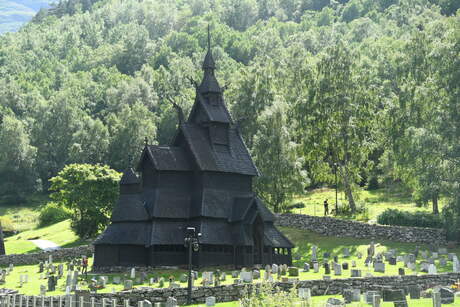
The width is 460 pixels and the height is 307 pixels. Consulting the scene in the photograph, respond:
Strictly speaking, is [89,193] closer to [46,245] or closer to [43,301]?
[46,245]

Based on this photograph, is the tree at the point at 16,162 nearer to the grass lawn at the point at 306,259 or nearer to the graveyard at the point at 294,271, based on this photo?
the graveyard at the point at 294,271

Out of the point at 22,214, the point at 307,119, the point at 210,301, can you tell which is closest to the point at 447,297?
the point at 210,301

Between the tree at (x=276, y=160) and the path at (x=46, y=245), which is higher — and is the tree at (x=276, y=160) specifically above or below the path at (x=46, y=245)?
above

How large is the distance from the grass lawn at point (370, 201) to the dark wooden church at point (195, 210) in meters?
16.1

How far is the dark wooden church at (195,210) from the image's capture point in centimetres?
5369

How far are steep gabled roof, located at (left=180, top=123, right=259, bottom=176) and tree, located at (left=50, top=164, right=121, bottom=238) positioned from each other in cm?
1751

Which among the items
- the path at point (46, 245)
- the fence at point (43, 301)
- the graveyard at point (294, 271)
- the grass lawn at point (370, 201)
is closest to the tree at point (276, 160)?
the grass lawn at point (370, 201)

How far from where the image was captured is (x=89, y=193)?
7300 centimetres

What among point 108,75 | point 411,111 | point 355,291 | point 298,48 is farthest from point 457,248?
point 108,75

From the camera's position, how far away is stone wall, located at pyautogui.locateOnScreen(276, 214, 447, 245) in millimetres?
57219

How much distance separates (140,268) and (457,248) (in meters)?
23.7

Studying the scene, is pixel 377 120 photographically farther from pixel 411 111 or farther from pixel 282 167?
pixel 282 167

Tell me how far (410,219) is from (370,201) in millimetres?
17847

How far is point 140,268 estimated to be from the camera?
52812 mm
